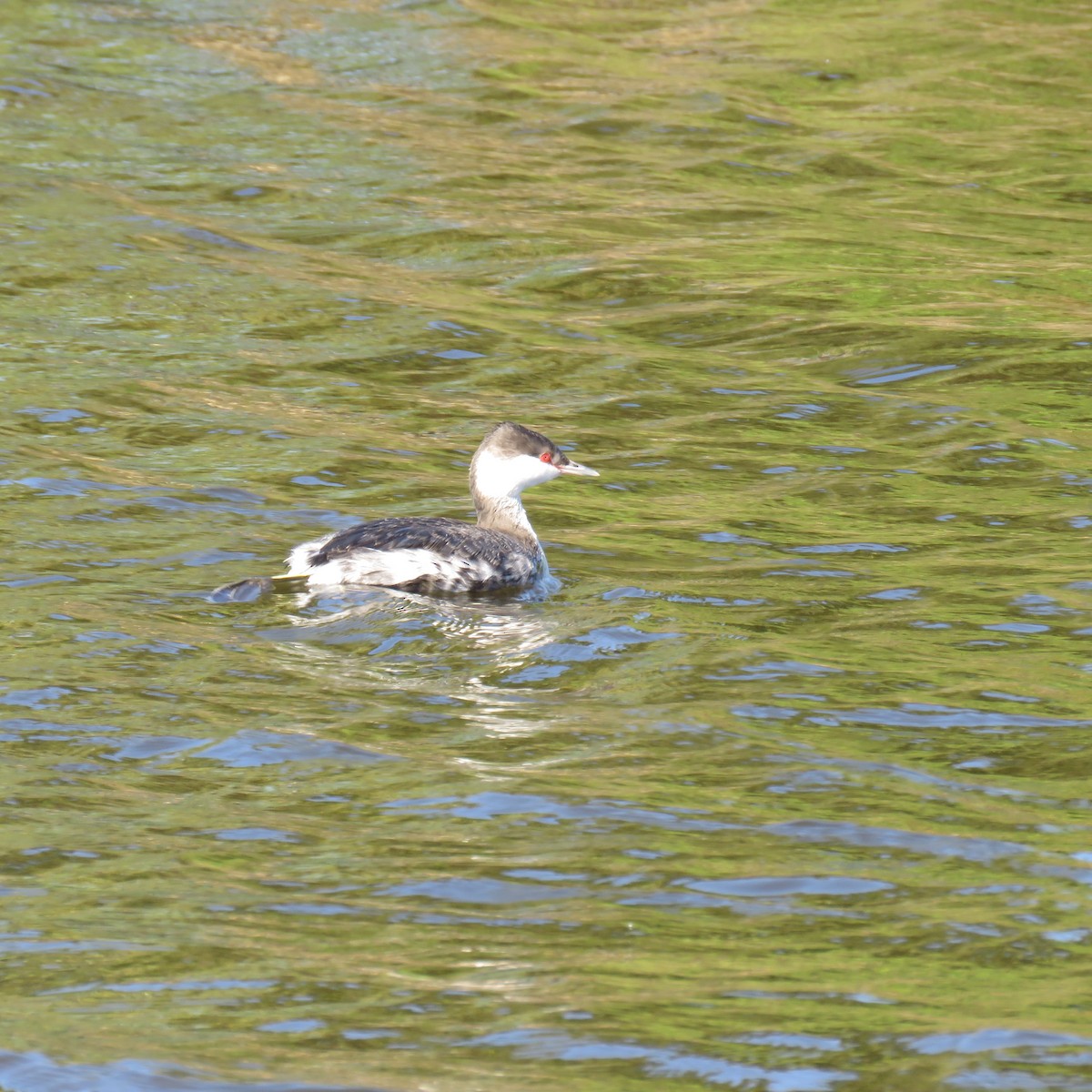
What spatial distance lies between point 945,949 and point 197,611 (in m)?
4.11

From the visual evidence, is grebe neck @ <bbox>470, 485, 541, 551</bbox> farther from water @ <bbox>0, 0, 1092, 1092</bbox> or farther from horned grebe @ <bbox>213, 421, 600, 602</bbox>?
water @ <bbox>0, 0, 1092, 1092</bbox>

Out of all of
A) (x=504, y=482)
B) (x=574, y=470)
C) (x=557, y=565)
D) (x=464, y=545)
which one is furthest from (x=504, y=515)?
(x=464, y=545)

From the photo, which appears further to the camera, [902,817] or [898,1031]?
[902,817]

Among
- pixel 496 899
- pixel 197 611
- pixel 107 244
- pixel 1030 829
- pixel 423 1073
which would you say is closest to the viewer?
pixel 423 1073

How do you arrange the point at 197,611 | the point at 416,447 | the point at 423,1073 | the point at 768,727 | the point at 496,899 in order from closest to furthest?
the point at 423,1073, the point at 496,899, the point at 768,727, the point at 197,611, the point at 416,447

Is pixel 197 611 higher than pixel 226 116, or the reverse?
pixel 226 116

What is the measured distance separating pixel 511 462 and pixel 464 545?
1.01 metres

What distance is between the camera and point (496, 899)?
19.6 feet

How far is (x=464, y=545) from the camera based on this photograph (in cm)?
945

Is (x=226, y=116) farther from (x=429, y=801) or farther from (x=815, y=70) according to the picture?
(x=429, y=801)

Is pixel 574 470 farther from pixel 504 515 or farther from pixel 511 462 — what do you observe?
pixel 504 515

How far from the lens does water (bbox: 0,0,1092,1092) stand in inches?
214

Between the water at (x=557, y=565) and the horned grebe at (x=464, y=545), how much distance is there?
0.59 ft

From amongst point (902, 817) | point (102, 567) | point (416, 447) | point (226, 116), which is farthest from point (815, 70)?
point (902, 817)
